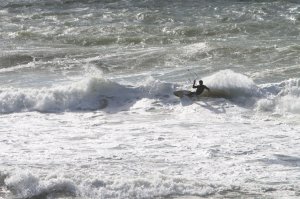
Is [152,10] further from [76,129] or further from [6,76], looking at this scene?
[76,129]

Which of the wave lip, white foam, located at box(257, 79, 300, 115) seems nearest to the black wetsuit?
the wave lip

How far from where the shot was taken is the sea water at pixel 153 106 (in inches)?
395

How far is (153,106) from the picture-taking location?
14664 mm

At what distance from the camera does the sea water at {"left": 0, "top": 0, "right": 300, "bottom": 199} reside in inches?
395

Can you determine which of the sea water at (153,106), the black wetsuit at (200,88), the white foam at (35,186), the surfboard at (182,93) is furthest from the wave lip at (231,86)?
the white foam at (35,186)

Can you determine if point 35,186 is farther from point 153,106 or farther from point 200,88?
point 200,88

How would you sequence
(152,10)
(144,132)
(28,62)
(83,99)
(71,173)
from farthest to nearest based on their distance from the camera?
(152,10)
(28,62)
(83,99)
(144,132)
(71,173)

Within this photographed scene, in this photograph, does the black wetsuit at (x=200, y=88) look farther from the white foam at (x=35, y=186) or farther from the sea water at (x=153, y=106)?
the white foam at (x=35, y=186)

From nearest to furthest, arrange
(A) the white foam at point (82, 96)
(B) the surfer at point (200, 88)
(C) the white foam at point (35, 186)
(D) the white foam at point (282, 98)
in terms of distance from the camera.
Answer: (C) the white foam at point (35, 186) < (D) the white foam at point (282, 98) < (B) the surfer at point (200, 88) < (A) the white foam at point (82, 96)

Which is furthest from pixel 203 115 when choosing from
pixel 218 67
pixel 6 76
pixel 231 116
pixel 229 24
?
pixel 229 24

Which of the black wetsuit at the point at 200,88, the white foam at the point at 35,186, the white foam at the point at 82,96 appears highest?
the black wetsuit at the point at 200,88

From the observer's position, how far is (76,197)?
377 inches

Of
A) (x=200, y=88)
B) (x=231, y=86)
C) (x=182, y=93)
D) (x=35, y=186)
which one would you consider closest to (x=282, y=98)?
(x=231, y=86)

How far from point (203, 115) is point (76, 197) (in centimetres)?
500
